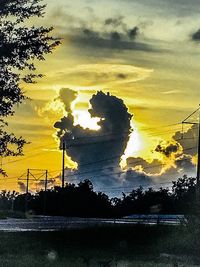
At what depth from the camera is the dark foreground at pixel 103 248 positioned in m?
30.1

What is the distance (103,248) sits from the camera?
40.3 meters

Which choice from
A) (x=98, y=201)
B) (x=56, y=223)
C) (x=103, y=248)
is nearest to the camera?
(x=103, y=248)

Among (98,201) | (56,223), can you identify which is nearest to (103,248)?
(56,223)

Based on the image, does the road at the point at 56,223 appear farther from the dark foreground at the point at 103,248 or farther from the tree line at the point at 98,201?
the tree line at the point at 98,201

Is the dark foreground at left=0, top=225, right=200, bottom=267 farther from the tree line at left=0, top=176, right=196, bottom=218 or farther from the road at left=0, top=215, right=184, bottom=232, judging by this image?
the tree line at left=0, top=176, right=196, bottom=218

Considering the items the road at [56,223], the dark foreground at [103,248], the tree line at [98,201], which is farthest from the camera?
the tree line at [98,201]

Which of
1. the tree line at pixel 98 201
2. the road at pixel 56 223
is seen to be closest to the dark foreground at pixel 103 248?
the road at pixel 56 223

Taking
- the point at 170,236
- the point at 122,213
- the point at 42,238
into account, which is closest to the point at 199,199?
the point at 170,236

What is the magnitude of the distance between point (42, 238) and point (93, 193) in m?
108

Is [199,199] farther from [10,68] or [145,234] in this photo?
[10,68]

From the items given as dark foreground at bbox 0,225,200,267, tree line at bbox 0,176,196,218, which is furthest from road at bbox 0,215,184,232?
tree line at bbox 0,176,196,218

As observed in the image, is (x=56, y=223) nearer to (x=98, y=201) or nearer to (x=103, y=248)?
(x=103, y=248)

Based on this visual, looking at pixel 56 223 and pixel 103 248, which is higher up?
pixel 56 223

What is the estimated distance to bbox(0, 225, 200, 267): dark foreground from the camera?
98.7 feet
